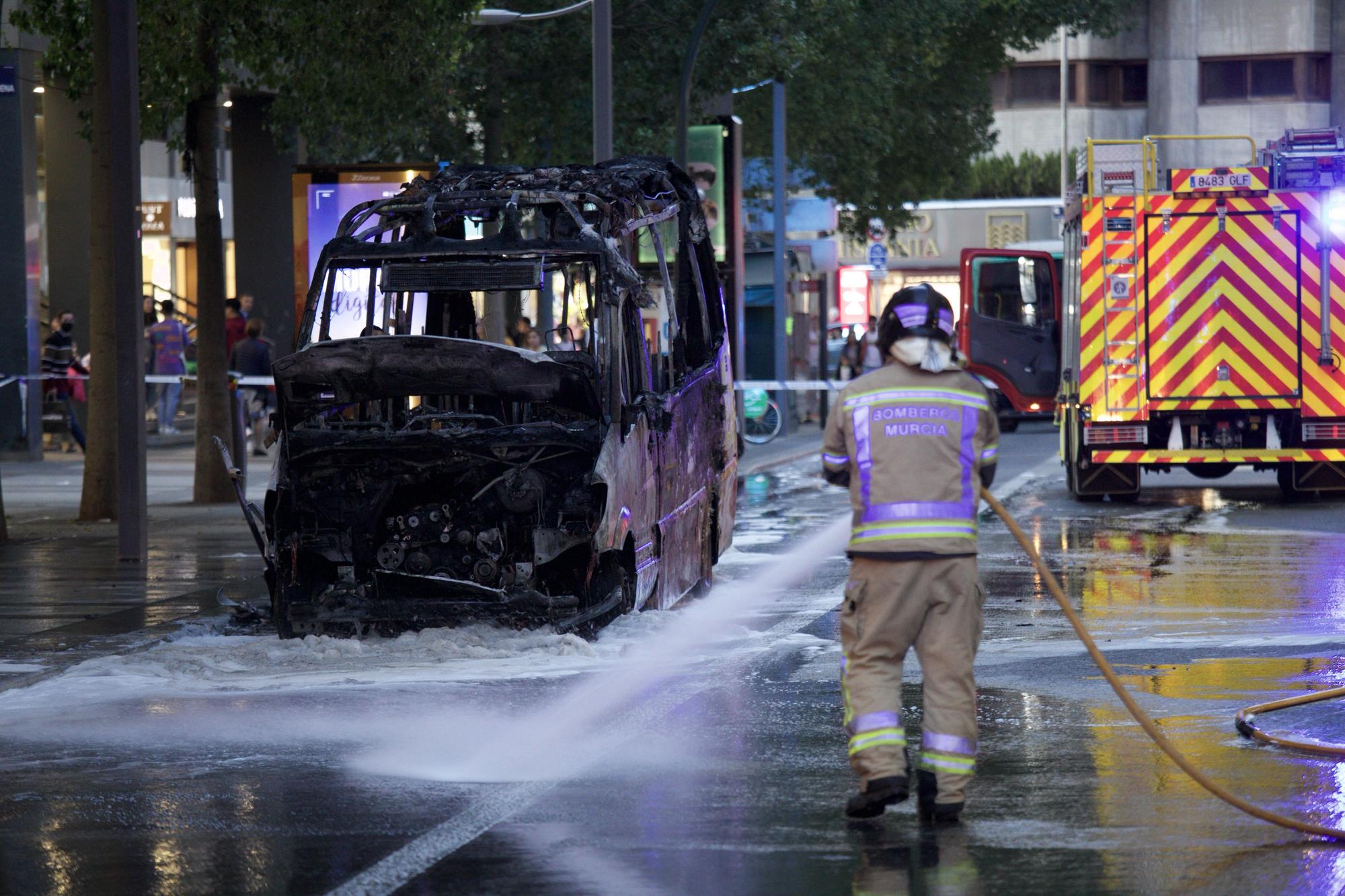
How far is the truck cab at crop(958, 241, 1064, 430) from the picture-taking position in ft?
98.8

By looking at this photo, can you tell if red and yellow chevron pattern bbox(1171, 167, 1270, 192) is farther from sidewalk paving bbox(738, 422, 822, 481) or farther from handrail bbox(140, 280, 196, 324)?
handrail bbox(140, 280, 196, 324)

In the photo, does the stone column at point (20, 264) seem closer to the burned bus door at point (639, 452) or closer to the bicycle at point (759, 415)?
the bicycle at point (759, 415)

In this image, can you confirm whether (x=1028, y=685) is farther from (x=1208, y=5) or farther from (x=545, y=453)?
(x=1208, y=5)

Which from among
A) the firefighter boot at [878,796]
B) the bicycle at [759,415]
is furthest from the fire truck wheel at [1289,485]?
the firefighter boot at [878,796]

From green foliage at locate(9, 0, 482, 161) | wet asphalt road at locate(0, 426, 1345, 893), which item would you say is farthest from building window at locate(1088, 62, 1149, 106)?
wet asphalt road at locate(0, 426, 1345, 893)

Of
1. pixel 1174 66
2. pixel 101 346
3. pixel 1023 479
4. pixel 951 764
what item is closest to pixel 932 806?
pixel 951 764

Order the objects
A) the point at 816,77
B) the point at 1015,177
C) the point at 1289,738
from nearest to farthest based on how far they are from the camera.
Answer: the point at 1289,738
the point at 816,77
the point at 1015,177

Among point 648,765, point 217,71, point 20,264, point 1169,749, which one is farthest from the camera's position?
point 20,264

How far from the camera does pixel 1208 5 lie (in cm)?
5731

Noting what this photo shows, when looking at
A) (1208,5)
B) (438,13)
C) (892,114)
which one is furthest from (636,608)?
(1208,5)

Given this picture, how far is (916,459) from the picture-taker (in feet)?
21.4

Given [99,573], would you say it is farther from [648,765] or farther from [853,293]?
[853,293]

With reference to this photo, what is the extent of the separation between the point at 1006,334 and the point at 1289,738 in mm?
23841

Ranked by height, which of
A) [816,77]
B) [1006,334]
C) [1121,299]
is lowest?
[1006,334]
